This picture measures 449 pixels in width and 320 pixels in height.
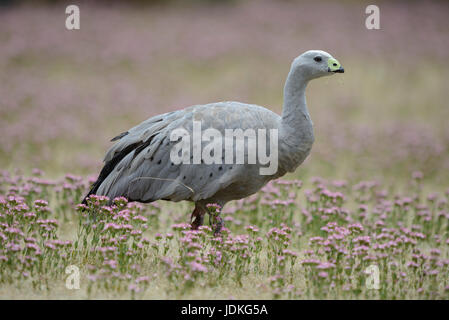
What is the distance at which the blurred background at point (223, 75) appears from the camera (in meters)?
13.8

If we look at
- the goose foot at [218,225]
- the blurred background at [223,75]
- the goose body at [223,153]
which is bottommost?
the goose foot at [218,225]

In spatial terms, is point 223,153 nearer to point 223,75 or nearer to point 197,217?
point 197,217

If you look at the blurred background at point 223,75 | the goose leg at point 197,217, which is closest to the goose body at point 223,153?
the goose leg at point 197,217

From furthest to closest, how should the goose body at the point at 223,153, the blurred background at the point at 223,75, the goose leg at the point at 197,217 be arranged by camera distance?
the blurred background at the point at 223,75
the goose leg at the point at 197,217
the goose body at the point at 223,153

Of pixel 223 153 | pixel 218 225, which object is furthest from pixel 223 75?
pixel 223 153

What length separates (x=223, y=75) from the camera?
1989 centimetres

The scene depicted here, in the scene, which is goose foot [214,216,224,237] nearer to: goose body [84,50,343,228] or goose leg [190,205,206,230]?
goose body [84,50,343,228]

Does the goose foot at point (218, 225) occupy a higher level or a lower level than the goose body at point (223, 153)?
lower

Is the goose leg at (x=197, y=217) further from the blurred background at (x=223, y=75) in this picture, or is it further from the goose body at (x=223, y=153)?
the blurred background at (x=223, y=75)

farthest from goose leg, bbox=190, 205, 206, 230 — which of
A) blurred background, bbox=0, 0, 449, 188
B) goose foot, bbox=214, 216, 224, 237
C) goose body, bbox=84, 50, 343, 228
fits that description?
blurred background, bbox=0, 0, 449, 188

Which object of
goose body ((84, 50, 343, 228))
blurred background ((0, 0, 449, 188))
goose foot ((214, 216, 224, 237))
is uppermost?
blurred background ((0, 0, 449, 188))

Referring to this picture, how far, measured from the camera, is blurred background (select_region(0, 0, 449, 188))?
13.8 metres

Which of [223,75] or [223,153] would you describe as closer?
[223,153]
